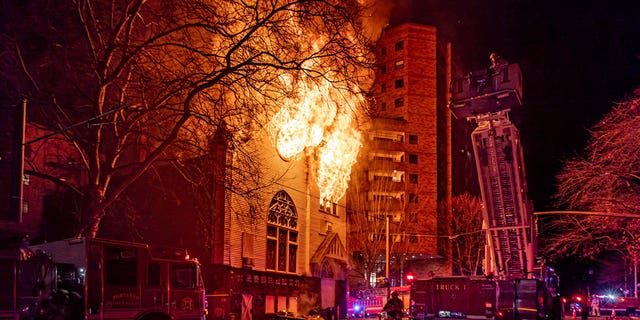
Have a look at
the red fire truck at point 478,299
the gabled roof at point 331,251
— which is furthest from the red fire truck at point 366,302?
the red fire truck at point 478,299

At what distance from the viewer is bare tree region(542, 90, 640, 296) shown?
20984 millimetres

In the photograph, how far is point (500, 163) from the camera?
19953 millimetres

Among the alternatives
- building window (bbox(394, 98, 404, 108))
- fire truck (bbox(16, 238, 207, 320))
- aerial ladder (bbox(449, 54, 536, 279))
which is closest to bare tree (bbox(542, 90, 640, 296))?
aerial ladder (bbox(449, 54, 536, 279))

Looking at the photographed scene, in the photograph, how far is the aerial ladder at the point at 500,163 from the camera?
18719 mm

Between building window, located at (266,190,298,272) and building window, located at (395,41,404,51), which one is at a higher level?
building window, located at (395,41,404,51)

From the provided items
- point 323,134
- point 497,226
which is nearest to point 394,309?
point 497,226

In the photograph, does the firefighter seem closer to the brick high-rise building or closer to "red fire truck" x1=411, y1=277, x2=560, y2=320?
"red fire truck" x1=411, y1=277, x2=560, y2=320

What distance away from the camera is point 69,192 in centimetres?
2834

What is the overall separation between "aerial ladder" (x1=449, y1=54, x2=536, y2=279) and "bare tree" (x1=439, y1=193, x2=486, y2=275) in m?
35.9

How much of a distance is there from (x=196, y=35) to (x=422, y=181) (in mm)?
47377

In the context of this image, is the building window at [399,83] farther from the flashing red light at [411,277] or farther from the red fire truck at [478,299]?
the red fire truck at [478,299]

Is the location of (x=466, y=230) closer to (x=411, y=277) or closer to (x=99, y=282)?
(x=411, y=277)

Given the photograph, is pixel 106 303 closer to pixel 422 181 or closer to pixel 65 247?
pixel 65 247

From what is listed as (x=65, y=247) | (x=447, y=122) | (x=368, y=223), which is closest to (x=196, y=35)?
(x=65, y=247)
